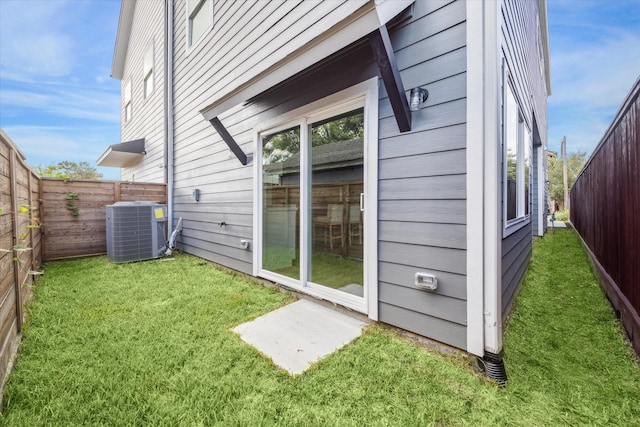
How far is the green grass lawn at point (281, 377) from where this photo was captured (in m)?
1.41

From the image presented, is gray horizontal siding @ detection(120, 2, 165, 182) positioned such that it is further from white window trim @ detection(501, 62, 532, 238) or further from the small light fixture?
white window trim @ detection(501, 62, 532, 238)

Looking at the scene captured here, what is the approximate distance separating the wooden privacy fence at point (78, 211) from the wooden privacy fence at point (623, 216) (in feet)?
22.5

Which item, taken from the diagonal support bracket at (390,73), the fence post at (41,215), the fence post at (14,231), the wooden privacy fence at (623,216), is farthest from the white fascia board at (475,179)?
the fence post at (41,215)

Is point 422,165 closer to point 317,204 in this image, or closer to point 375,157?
point 375,157

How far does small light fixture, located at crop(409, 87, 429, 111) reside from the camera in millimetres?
2021

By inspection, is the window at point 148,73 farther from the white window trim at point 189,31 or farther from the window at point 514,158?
the window at point 514,158

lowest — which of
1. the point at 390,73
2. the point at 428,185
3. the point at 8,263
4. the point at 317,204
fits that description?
the point at 8,263

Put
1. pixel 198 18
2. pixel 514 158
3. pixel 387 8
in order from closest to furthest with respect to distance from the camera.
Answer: pixel 387 8, pixel 514 158, pixel 198 18

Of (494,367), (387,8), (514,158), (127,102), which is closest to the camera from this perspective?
(494,367)

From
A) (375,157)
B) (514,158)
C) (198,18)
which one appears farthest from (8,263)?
(198,18)

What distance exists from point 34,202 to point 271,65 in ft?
14.4

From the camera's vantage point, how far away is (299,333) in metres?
2.29

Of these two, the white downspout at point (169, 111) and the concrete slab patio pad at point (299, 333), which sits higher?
the white downspout at point (169, 111)

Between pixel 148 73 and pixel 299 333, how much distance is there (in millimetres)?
7935
